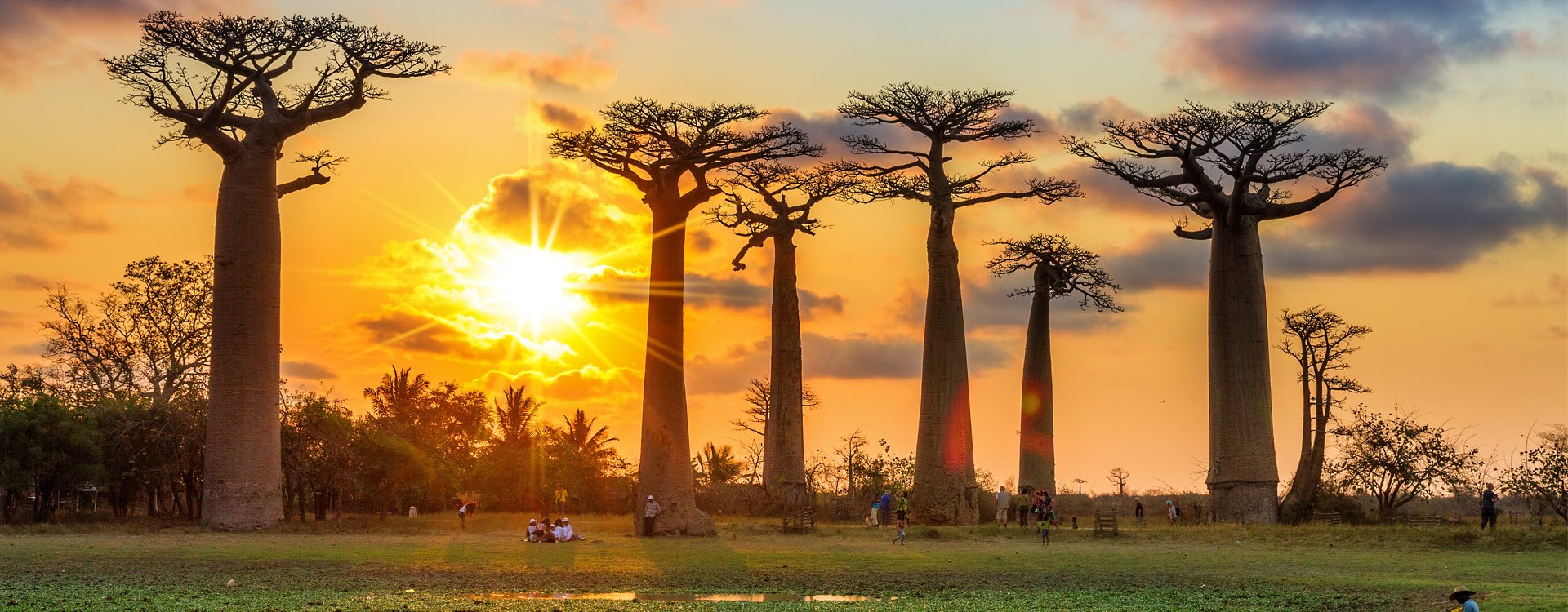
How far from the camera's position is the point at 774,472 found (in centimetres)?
4772

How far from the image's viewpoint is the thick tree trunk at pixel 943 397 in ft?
139

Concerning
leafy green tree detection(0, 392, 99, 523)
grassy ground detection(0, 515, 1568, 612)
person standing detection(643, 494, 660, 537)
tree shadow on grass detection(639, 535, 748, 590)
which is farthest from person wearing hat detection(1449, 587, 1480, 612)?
leafy green tree detection(0, 392, 99, 523)

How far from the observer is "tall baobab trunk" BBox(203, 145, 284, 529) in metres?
36.0

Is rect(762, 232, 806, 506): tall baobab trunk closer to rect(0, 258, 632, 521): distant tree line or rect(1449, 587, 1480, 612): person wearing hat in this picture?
rect(0, 258, 632, 521): distant tree line

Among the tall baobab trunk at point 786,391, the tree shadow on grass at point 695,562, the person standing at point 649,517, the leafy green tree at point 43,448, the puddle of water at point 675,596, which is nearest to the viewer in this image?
the puddle of water at point 675,596

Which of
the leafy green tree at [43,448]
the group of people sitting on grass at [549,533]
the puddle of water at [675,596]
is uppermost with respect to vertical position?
the leafy green tree at [43,448]

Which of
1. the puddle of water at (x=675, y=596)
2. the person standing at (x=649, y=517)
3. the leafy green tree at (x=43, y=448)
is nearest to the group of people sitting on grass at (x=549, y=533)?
the person standing at (x=649, y=517)

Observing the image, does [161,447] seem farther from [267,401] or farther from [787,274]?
[787,274]

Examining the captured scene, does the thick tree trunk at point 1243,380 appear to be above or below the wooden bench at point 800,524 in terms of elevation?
above

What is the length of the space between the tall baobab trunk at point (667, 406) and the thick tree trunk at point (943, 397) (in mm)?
8759

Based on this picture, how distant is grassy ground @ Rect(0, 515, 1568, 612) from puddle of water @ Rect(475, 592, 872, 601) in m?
0.34

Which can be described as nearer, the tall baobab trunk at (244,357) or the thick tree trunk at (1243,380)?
the tall baobab trunk at (244,357)

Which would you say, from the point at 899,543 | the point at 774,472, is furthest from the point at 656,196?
the point at 774,472

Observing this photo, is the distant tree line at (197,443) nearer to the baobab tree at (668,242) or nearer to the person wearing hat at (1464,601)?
the baobab tree at (668,242)
